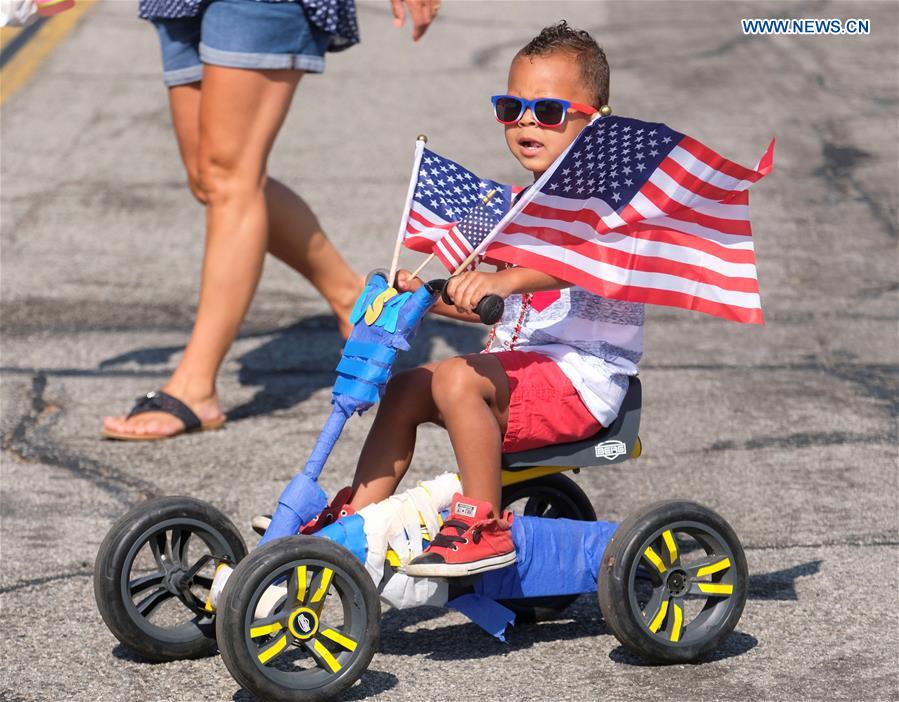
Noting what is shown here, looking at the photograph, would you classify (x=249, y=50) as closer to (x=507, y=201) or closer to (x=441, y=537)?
(x=507, y=201)

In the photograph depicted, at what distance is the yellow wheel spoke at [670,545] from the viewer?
356cm

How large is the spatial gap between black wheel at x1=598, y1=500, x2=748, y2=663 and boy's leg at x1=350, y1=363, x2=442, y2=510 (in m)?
0.56

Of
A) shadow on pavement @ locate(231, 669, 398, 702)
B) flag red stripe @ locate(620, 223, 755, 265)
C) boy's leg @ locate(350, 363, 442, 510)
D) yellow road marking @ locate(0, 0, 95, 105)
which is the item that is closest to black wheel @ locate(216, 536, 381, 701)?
shadow on pavement @ locate(231, 669, 398, 702)

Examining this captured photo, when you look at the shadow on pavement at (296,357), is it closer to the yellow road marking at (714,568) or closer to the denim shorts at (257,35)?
the denim shorts at (257,35)

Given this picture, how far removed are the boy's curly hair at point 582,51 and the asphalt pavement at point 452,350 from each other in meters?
1.43

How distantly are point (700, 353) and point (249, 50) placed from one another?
2.37m

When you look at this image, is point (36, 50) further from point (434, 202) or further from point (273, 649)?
point (273, 649)

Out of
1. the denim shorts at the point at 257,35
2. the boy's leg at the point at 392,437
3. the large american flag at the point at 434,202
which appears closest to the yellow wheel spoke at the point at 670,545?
the boy's leg at the point at 392,437

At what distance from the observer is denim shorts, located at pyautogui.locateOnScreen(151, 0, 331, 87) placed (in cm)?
505

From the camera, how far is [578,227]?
11.7 ft

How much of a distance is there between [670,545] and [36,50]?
30.2 ft

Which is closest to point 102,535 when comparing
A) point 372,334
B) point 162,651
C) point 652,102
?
point 162,651

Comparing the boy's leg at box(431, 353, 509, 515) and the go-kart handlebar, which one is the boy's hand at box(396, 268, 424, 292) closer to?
the boy's leg at box(431, 353, 509, 515)

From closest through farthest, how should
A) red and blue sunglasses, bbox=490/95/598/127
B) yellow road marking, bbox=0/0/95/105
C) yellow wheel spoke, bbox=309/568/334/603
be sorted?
1. yellow wheel spoke, bbox=309/568/334/603
2. red and blue sunglasses, bbox=490/95/598/127
3. yellow road marking, bbox=0/0/95/105
